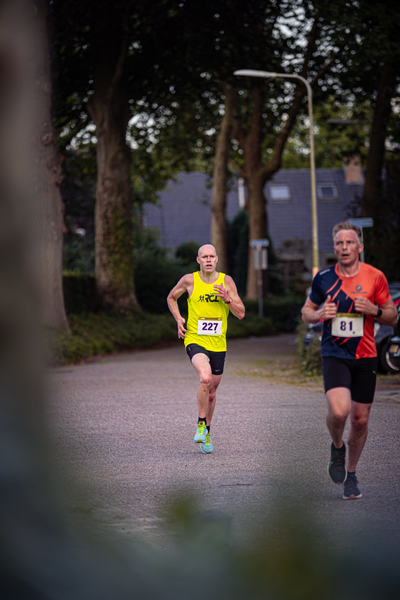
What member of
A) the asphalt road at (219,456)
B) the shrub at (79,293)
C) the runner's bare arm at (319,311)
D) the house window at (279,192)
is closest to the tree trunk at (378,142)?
the shrub at (79,293)

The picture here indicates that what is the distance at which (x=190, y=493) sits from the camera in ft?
5.44

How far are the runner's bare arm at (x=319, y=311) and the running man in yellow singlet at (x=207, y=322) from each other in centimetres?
190

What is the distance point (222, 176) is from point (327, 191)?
23.8 m

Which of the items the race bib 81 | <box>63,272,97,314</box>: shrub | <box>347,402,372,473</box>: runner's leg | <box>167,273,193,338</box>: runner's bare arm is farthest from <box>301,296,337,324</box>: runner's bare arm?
<box>63,272,97,314</box>: shrub

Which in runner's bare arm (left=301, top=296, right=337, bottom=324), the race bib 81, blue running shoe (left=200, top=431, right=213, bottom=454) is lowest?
blue running shoe (left=200, top=431, right=213, bottom=454)

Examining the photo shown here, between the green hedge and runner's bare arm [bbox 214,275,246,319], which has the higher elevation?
runner's bare arm [bbox 214,275,246,319]

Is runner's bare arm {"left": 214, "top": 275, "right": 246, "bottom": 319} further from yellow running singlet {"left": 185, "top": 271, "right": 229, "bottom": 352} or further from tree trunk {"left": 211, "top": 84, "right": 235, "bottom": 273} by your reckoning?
tree trunk {"left": 211, "top": 84, "right": 235, "bottom": 273}

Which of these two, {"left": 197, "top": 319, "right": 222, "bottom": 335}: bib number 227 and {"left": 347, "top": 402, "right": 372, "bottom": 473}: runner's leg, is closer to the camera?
{"left": 347, "top": 402, "right": 372, "bottom": 473}: runner's leg

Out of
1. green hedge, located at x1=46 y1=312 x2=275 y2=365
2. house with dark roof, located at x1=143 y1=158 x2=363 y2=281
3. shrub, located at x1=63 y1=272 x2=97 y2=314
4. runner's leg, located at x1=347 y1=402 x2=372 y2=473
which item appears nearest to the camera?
runner's leg, located at x1=347 y1=402 x2=372 y2=473

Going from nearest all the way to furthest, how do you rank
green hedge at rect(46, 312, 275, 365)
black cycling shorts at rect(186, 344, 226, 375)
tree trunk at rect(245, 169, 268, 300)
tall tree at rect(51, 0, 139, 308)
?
black cycling shorts at rect(186, 344, 226, 375) < green hedge at rect(46, 312, 275, 365) < tall tree at rect(51, 0, 139, 308) < tree trunk at rect(245, 169, 268, 300)

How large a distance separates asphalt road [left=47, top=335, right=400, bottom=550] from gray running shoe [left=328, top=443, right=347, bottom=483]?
12cm

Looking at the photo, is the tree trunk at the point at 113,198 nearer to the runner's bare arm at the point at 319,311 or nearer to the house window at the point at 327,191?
the runner's bare arm at the point at 319,311

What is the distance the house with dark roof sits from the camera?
54125 mm

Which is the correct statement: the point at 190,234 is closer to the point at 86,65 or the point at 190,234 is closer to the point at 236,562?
the point at 86,65
